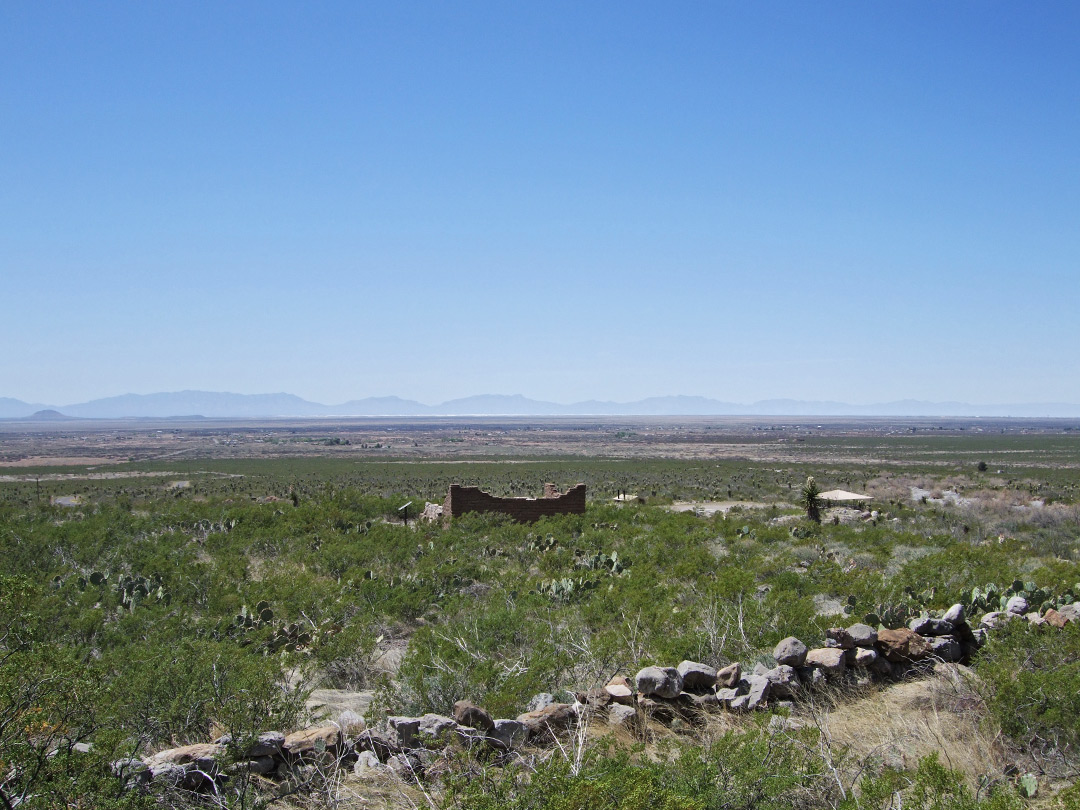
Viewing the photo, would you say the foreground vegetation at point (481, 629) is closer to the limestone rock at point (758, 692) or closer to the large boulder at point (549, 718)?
the limestone rock at point (758, 692)

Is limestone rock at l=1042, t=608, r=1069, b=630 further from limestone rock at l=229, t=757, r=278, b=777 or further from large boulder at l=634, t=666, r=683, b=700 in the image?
limestone rock at l=229, t=757, r=278, b=777

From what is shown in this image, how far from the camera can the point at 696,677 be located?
24.6ft

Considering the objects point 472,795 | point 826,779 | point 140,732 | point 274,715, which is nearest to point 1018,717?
point 826,779

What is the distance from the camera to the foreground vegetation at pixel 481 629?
16.6 feet

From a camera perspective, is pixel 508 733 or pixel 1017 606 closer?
pixel 508 733

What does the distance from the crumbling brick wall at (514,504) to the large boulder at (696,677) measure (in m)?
14.7

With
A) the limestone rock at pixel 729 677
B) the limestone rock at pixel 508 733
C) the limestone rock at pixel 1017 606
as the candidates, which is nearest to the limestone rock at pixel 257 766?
the limestone rock at pixel 508 733

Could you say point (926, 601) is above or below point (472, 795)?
below

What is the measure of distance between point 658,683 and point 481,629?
136 inches


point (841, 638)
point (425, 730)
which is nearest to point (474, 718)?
point (425, 730)

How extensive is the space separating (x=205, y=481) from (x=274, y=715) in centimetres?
5742

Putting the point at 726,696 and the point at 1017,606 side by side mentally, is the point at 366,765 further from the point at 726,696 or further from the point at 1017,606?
the point at 1017,606

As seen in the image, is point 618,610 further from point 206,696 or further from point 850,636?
point 206,696

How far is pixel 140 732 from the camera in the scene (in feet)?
21.3
